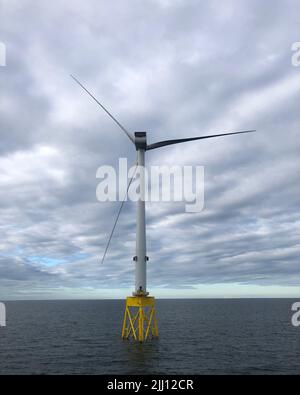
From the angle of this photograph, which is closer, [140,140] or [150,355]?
[150,355]

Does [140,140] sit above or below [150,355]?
above

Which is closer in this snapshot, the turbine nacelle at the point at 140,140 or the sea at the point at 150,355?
the sea at the point at 150,355

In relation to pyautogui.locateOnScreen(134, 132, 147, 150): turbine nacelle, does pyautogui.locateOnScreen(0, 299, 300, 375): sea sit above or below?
below

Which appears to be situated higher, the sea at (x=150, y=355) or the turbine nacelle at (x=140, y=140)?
the turbine nacelle at (x=140, y=140)

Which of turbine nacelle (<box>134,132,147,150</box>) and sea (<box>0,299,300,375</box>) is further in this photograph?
turbine nacelle (<box>134,132,147,150</box>)

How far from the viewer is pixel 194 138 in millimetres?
78250

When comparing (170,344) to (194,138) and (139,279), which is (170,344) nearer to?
(139,279)
